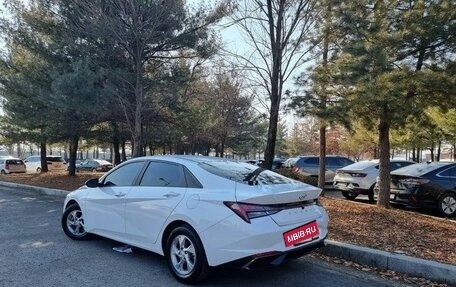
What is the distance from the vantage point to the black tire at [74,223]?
6.44 metres

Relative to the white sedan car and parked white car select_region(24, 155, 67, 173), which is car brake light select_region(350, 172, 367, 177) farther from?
parked white car select_region(24, 155, 67, 173)

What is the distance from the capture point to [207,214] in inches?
172

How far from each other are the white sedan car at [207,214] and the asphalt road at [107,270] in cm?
26

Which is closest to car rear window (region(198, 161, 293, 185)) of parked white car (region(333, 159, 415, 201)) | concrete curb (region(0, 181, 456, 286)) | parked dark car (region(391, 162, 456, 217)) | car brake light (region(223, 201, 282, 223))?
car brake light (region(223, 201, 282, 223))

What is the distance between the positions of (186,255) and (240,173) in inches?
46.7

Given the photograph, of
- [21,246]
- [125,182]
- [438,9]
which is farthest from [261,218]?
[438,9]

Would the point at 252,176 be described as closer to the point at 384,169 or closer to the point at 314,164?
the point at 384,169

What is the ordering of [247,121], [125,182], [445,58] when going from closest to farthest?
[125,182] → [445,58] → [247,121]

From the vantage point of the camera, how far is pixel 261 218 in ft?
13.6

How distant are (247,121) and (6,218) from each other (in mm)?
21475

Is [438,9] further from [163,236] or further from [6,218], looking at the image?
[6,218]

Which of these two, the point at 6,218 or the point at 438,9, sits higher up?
the point at 438,9

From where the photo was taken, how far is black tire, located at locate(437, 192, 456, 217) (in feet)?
32.4

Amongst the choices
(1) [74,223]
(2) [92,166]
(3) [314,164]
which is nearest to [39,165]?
(2) [92,166]
